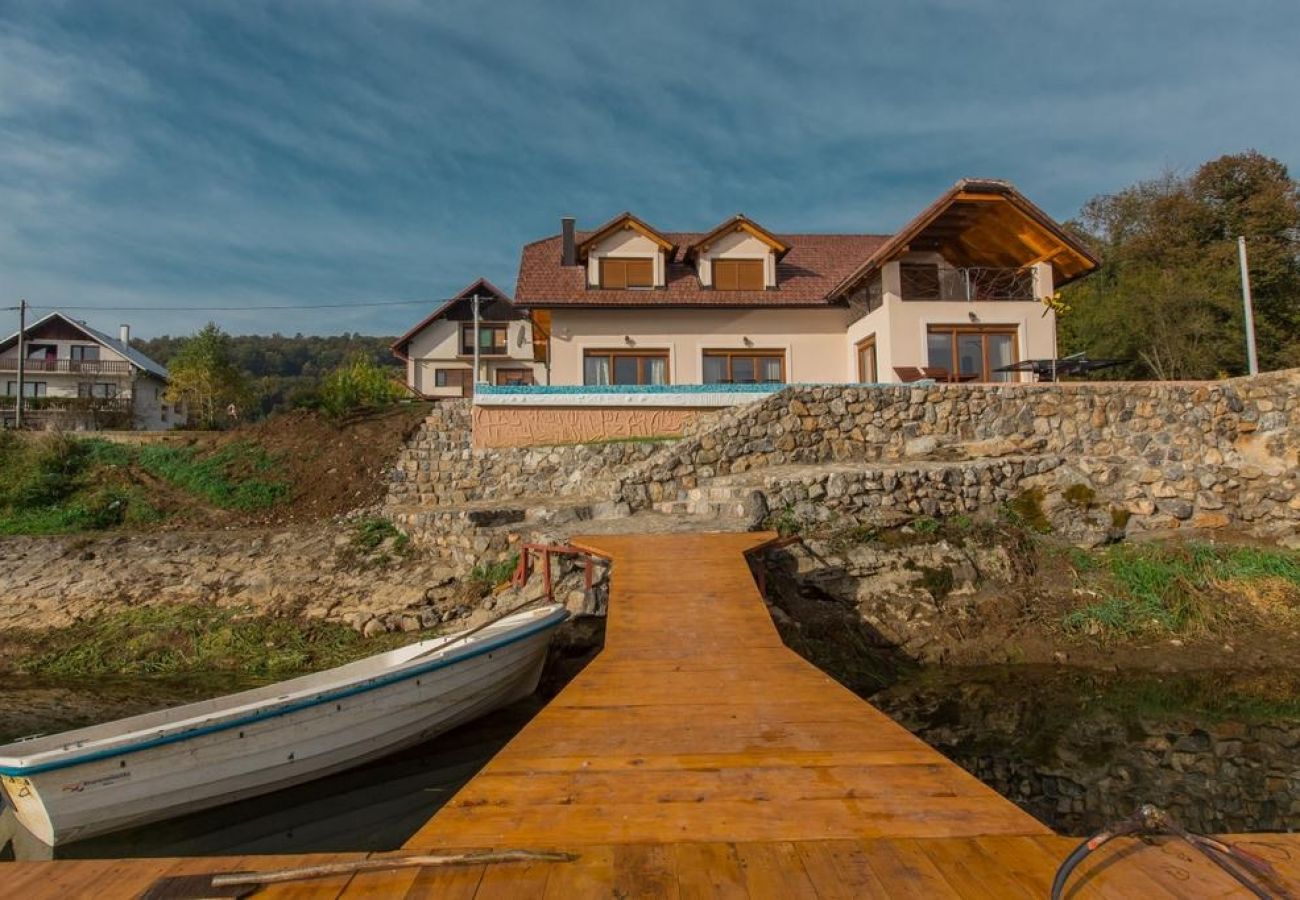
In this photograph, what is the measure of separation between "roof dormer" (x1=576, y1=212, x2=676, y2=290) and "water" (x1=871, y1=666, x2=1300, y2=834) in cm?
1539

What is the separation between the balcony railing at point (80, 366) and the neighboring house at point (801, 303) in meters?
34.0

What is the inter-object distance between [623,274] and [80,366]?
3941cm

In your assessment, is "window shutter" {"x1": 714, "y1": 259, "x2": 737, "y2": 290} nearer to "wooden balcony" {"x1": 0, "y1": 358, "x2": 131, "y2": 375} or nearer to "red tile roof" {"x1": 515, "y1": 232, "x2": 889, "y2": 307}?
"red tile roof" {"x1": 515, "y1": 232, "x2": 889, "y2": 307}

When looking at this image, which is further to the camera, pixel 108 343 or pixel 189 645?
pixel 108 343

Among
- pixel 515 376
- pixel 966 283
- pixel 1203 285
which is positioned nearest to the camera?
pixel 966 283

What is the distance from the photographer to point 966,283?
18.8 meters

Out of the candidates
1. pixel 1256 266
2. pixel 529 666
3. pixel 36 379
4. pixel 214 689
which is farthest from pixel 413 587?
→ pixel 36 379

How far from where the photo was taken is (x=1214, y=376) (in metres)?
23.8

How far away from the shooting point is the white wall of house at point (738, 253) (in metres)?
21.4

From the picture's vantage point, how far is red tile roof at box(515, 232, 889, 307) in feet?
67.4

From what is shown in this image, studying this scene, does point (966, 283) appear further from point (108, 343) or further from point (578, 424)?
point (108, 343)

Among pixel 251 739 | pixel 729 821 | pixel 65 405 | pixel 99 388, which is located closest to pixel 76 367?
pixel 99 388

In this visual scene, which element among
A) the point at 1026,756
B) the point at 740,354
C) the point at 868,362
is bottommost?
the point at 1026,756

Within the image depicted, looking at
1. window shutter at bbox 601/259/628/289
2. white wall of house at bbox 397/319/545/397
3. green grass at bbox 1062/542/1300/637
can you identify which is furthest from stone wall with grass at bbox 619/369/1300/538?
white wall of house at bbox 397/319/545/397
